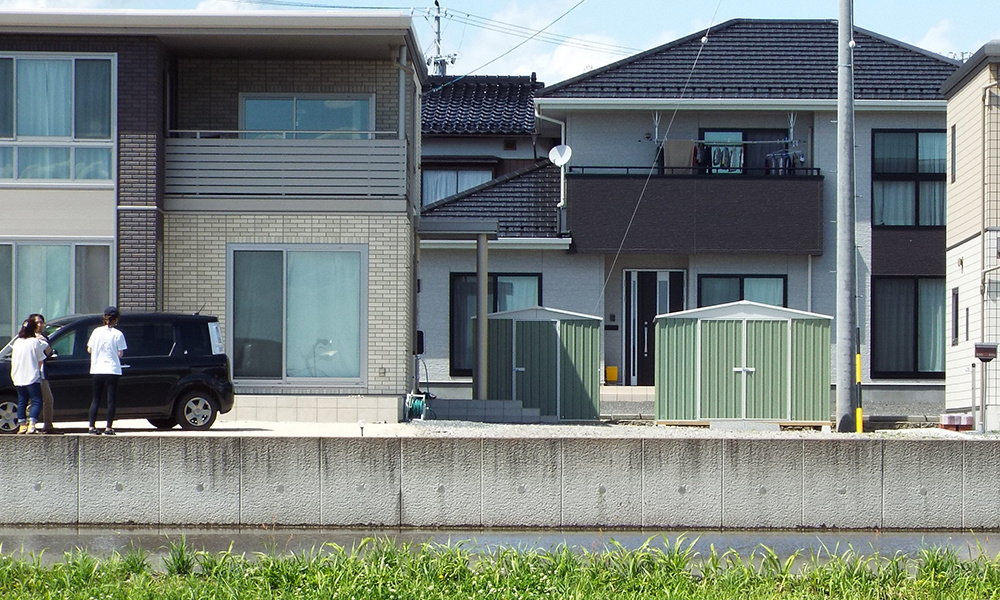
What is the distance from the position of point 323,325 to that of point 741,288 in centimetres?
1162

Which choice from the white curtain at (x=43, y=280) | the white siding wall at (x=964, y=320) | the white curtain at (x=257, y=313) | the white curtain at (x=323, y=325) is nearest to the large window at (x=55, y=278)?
the white curtain at (x=43, y=280)

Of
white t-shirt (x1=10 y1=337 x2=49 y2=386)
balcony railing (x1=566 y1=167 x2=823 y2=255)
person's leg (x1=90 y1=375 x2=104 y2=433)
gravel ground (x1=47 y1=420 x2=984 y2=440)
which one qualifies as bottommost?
gravel ground (x1=47 y1=420 x2=984 y2=440)

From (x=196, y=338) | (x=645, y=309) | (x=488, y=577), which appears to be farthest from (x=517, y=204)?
(x=488, y=577)

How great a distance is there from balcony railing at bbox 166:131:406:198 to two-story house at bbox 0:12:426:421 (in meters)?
0.02

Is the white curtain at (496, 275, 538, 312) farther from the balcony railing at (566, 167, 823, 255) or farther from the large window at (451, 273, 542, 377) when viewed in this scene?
the balcony railing at (566, 167, 823, 255)

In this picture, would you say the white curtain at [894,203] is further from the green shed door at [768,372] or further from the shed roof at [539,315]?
the shed roof at [539,315]

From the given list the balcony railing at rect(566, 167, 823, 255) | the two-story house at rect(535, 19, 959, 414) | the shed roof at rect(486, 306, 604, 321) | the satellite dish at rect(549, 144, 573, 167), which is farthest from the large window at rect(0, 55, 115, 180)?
the balcony railing at rect(566, 167, 823, 255)

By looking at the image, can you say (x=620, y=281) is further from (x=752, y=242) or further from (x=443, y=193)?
(x=443, y=193)

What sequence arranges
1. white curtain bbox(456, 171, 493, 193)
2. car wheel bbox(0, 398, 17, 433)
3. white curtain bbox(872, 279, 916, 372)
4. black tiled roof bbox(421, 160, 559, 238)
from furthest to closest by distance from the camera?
white curtain bbox(456, 171, 493, 193), black tiled roof bbox(421, 160, 559, 238), white curtain bbox(872, 279, 916, 372), car wheel bbox(0, 398, 17, 433)

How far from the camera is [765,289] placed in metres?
31.6

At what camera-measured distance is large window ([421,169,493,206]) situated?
39.2m

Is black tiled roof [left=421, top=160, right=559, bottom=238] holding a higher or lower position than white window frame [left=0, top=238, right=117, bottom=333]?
higher

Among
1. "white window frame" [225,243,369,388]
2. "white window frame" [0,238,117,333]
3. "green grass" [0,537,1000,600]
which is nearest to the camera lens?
"green grass" [0,537,1000,600]

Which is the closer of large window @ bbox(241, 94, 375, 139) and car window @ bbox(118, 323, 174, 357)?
car window @ bbox(118, 323, 174, 357)
